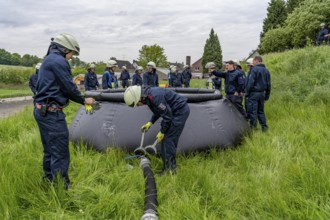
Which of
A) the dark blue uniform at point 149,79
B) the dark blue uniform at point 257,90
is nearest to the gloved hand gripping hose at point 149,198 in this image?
the dark blue uniform at point 257,90

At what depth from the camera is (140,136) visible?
4.54m

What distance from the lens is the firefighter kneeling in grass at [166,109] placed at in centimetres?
371

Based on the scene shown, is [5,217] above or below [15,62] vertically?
below

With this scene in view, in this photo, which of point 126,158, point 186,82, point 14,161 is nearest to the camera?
point 14,161

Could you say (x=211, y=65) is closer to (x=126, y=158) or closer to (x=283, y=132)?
(x=283, y=132)

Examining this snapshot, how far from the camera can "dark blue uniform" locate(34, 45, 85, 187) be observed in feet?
9.95

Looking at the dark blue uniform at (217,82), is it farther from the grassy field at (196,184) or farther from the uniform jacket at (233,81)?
the grassy field at (196,184)

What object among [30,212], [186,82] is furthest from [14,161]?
[186,82]

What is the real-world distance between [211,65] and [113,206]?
15.5ft

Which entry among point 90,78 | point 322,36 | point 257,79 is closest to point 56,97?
point 257,79

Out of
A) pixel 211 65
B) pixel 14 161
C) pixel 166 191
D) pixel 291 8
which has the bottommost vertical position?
pixel 166 191

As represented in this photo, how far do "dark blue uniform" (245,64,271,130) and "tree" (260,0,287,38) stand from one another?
96.2ft

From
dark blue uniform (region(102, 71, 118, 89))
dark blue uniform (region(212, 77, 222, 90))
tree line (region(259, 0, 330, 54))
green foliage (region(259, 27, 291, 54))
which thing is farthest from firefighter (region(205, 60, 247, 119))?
green foliage (region(259, 27, 291, 54))

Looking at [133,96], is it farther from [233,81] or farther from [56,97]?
[233,81]
